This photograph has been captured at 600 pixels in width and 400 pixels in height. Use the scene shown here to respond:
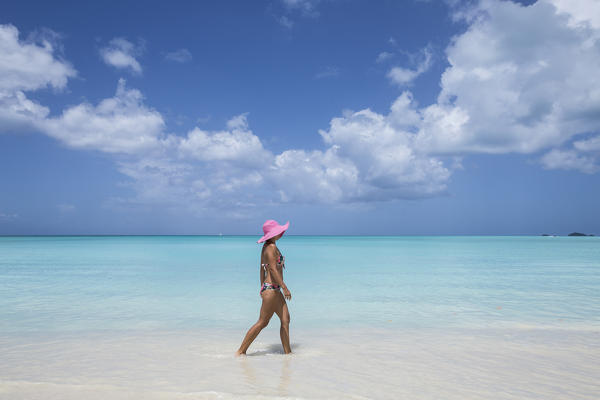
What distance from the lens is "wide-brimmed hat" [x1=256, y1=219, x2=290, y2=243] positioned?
212 inches

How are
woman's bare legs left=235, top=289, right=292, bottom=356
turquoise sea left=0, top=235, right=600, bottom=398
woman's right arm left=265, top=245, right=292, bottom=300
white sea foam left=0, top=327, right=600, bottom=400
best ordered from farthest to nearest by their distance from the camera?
woman's bare legs left=235, top=289, right=292, bottom=356 < woman's right arm left=265, top=245, right=292, bottom=300 < turquoise sea left=0, top=235, right=600, bottom=398 < white sea foam left=0, top=327, right=600, bottom=400

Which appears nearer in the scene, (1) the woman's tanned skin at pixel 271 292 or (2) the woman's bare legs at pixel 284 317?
(1) the woman's tanned skin at pixel 271 292

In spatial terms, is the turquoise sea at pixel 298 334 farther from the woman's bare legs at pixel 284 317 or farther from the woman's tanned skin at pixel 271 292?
the woman's tanned skin at pixel 271 292

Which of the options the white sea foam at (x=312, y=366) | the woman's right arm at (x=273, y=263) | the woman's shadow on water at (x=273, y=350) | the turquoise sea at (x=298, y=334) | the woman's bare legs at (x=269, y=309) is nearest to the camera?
the white sea foam at (x=312, y=366)

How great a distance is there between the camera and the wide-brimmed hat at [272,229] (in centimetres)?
538

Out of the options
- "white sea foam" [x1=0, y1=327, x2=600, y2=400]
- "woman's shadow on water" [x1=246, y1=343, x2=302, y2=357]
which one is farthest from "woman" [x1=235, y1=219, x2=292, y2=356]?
"white sea foam" [x1=0, y1=327, x2=600, y2=400]

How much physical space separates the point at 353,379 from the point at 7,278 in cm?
1793

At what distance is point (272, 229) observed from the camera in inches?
216

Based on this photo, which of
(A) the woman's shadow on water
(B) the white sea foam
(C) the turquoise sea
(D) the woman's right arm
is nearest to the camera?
(B) the white sea foam

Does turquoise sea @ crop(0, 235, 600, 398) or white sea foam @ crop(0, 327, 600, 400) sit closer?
white sea foam @ crop(0, 327, 600, 400)

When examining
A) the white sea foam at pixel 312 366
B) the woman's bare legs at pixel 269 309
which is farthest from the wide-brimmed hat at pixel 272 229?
the white sea foam at pixel 312 366

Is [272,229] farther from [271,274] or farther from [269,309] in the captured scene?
[269,309]

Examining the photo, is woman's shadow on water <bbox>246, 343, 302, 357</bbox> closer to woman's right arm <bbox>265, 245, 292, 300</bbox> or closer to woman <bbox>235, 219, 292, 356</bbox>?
woman <bbox>235, 219, 292, 356</bbox>

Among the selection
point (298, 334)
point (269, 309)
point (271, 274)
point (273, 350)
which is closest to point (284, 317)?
point (269, 309)
